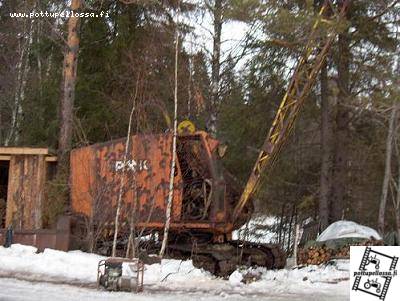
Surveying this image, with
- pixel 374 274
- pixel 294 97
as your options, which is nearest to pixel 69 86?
pixel 294 97

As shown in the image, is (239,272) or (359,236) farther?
(359,236)

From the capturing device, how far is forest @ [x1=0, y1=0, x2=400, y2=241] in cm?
1725

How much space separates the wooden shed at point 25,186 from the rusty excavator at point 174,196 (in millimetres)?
1000

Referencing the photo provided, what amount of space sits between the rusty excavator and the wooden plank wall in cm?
101

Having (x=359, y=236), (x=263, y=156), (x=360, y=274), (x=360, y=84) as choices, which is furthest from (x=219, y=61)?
(x=360, y=274)

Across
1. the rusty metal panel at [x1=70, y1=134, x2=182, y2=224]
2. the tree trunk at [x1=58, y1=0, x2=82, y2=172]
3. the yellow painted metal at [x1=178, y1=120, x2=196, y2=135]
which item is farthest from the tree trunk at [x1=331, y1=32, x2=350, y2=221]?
the tree trunk at [x1=58, y1=0, x2=82, y2=172]

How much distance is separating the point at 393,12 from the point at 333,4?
6.26 feet

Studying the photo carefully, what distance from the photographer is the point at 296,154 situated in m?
21.8

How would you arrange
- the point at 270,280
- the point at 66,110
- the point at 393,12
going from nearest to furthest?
the point at 270,280 → the point at 66,110 → the point at 393,12

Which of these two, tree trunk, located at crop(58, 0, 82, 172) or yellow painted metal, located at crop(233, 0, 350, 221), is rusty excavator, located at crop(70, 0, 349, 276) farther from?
tree trunk, located at crop(58, 0, 82, 172)

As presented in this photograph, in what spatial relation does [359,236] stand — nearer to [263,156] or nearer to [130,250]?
[263,156]

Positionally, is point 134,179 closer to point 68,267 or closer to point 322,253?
point 68,267

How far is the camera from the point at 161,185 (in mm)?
13742

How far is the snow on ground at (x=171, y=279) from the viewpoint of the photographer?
1016 centimetres
